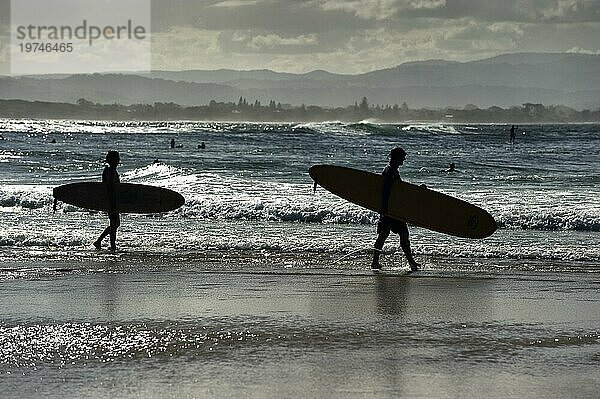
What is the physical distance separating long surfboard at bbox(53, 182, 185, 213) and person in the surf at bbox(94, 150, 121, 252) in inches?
26.8

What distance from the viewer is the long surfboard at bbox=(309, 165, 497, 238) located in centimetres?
1427

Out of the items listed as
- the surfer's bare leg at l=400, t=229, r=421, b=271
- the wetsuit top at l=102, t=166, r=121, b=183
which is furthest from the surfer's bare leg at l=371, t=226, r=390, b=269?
the wetsuit top at l=102, t=166, r=121, b=183

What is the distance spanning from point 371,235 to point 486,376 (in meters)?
11.3

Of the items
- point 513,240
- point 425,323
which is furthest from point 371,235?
point 425,323

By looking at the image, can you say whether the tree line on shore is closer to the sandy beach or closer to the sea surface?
the sea surface

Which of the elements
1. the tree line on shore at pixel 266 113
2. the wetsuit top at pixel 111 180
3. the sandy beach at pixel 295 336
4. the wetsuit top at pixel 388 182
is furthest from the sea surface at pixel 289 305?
the tree line on shore at pixel 266 113

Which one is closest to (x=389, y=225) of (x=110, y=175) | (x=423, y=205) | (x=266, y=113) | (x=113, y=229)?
(x=423, y=205)

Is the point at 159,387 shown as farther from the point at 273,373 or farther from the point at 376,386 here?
the point at 376,386

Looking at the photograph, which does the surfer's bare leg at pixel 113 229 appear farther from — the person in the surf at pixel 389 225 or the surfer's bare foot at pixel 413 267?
the surfer's bare foot at pixel 413 267

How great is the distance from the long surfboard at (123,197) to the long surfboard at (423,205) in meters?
3.74

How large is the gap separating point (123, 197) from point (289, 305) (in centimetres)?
819

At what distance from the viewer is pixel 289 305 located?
9773mm

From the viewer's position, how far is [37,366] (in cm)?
702

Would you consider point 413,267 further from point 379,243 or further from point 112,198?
point 112,198
